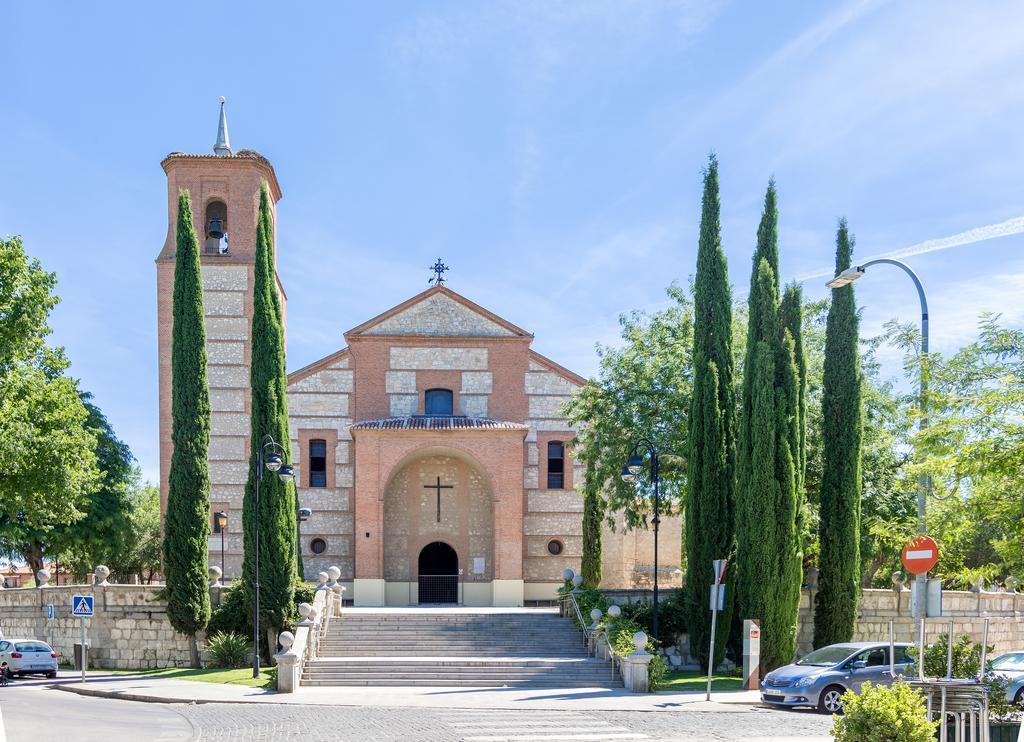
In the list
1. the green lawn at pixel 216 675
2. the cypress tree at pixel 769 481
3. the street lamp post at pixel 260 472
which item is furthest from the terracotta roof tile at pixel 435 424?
the cypress tree at pixel 769 481

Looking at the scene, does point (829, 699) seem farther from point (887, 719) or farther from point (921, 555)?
point (887, 719)

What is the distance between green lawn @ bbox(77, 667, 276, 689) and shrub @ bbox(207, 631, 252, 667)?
283mm

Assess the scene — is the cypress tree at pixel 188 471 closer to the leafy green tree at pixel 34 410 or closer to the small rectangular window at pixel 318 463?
the leafy green tree at pixel 34 410

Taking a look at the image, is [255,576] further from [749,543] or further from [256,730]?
[749,543]

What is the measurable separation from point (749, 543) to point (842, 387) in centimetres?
531

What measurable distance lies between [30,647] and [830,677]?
837 inches

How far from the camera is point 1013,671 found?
795 inches

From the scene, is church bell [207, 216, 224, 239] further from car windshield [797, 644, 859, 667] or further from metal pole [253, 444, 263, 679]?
car windshield [797, 644, 859, 667]

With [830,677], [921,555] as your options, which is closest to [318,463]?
[830,677]

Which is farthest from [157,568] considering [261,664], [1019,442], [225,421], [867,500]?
[1019,442]

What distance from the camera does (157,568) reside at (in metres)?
66.3

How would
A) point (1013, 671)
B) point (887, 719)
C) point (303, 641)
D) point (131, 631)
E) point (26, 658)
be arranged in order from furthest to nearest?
point (131, 631), point (26, 658), point (303, 641), point (1013, 671), point (887, 719)

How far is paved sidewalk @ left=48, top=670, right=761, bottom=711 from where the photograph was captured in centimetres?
2015

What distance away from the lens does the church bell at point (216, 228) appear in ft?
129
